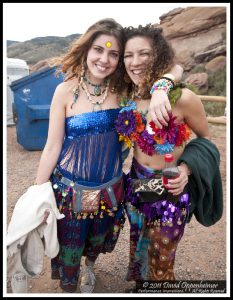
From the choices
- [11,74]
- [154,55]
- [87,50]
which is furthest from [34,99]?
[154,55]

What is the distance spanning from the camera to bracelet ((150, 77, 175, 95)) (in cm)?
167

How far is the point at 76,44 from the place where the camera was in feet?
6.30

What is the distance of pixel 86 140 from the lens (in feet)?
6.13

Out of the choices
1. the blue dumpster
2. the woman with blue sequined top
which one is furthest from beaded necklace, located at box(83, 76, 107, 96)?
the blue dumpster

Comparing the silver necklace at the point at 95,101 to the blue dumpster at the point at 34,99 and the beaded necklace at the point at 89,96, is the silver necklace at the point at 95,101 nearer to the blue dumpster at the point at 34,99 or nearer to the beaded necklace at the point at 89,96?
the beaded necklace at the point at 89,96

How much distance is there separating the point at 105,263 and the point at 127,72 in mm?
1703

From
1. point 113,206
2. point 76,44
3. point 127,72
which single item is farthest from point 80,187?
point 76,44

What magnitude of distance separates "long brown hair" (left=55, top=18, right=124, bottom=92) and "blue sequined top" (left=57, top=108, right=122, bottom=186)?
0.22 meters

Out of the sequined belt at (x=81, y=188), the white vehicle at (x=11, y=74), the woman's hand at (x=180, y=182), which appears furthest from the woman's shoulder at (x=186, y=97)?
the white vehicle at (x=11, y=74)

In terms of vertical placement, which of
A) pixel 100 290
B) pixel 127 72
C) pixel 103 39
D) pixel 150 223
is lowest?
pixel 100 290

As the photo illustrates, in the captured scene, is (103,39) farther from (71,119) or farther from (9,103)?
(9,103)

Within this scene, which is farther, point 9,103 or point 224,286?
point 9,103

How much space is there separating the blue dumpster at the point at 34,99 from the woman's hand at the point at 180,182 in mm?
4055

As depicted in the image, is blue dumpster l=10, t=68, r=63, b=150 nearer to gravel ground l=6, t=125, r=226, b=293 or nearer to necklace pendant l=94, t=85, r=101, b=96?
gravel ground l=6, t=125, r=226, b=293
